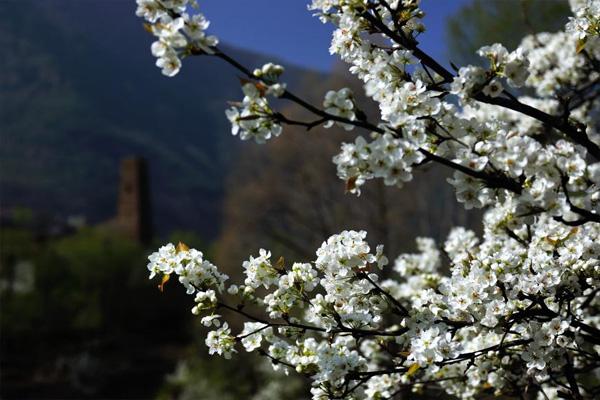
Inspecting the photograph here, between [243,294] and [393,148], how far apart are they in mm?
1039

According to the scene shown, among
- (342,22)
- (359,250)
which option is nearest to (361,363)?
(359,250)

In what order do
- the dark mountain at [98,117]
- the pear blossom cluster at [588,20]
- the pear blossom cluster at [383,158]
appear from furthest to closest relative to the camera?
the dark mountain at [98,117] → the pear blossom cluster at [588,20] → the pear blossom cluster at [383,158]

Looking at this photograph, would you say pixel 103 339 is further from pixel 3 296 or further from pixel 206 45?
pixel 206 45

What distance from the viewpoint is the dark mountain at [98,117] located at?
235 ft

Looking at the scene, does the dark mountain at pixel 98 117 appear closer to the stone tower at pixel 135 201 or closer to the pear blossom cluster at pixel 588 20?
the stone tower at pixel 135 201

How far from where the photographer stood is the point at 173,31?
172 cm

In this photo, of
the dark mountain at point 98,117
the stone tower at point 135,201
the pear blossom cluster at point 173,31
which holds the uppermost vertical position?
the dark mountain at point 98,117

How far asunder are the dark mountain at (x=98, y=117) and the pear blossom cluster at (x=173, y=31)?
57.9 metres

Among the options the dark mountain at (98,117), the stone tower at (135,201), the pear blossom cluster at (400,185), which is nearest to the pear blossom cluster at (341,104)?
the pear blossom cluster at (400,185)

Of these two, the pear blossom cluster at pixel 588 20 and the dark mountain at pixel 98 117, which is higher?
the dark mountain at pixel 98 117

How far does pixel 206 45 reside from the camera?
68.5 inches

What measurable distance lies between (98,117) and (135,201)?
5256 cm

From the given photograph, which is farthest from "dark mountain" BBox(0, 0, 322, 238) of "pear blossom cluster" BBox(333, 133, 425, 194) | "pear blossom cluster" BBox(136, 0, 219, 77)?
"pear blossom cluster" BBox(333, 133, 425, 194)

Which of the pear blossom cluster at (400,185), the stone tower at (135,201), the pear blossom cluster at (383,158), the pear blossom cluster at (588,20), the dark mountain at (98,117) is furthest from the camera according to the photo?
the dark mountain at (98,117)
